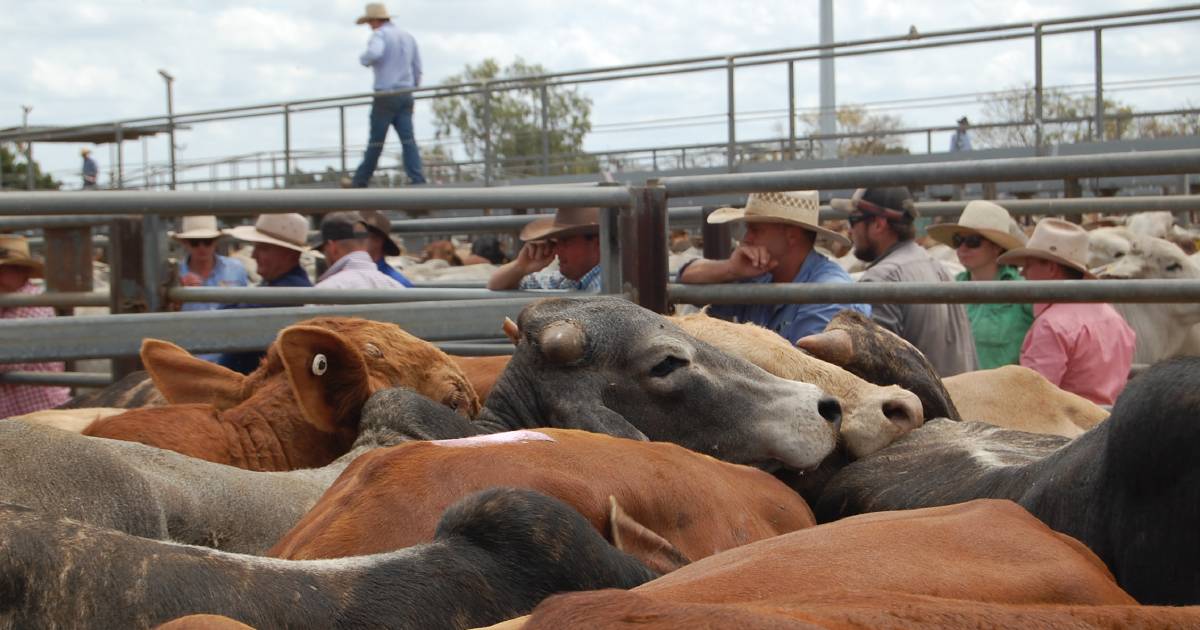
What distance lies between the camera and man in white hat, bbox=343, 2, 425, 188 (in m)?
16.1

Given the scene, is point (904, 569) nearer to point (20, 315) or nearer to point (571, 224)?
point (571, 224)

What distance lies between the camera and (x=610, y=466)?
2.73m

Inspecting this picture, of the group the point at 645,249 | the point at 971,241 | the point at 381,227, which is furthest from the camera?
the point at 381,227

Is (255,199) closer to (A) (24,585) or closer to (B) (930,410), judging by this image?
(B) (930,410)

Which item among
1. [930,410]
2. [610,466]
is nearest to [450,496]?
[610,466]

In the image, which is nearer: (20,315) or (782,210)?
(782,210)

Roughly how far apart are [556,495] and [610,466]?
9.0 inches

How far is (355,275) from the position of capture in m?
7.64

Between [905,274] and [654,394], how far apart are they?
10.3ft

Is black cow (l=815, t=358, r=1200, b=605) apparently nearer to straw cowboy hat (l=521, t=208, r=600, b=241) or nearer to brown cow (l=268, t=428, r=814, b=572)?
brown cow (l=268, t=428, r=814, b=572)

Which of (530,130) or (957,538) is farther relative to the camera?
(530,130)

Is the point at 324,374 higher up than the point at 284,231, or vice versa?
the point at 284,231

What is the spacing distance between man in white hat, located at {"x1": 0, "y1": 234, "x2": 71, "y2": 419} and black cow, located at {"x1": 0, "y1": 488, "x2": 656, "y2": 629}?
540cm

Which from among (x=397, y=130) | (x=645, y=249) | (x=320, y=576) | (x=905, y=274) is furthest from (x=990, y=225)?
(x=397, y=130)
